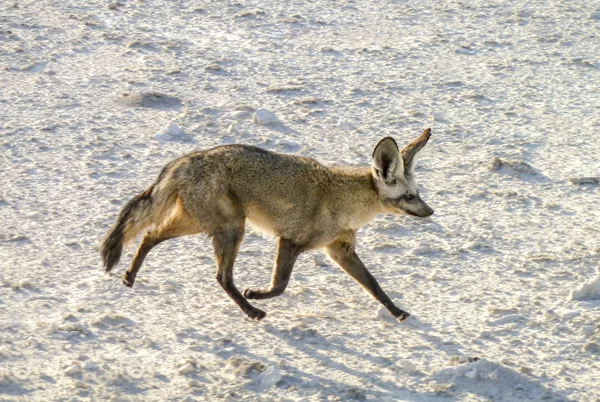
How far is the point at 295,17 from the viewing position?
11.0 meters

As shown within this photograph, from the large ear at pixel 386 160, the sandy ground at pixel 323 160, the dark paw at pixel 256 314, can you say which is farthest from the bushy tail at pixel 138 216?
the large ear at pixel 386 160

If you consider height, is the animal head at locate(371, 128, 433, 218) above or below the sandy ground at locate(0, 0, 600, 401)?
above

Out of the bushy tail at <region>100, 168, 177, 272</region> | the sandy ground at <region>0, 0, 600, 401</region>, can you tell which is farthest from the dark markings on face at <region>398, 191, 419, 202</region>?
the bushy tail at <region>100, 168, 177, 272</region>

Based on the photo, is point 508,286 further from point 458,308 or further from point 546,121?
point 546,121

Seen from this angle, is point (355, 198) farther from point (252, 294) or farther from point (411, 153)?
point (252, 294)

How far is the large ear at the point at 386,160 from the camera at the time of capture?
6371mm

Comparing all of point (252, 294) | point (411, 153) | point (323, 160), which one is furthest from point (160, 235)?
point (323, 160)

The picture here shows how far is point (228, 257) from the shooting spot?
20.0 feet

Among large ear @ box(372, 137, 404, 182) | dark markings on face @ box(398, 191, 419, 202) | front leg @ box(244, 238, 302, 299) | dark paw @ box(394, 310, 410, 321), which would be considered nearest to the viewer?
dark paw @ box(394, 310, 410, 321)

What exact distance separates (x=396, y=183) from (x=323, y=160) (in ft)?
5.48

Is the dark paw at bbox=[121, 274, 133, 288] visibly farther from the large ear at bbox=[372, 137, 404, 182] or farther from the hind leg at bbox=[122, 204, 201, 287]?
the large ear at bbox=[372, 137, 404, 182]

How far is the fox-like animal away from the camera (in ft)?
20.0

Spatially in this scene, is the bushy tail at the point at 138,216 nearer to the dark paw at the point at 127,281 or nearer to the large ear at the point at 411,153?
the dark paw at the point at 127,281

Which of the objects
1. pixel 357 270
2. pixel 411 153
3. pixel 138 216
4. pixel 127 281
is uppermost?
pixel 411 153
